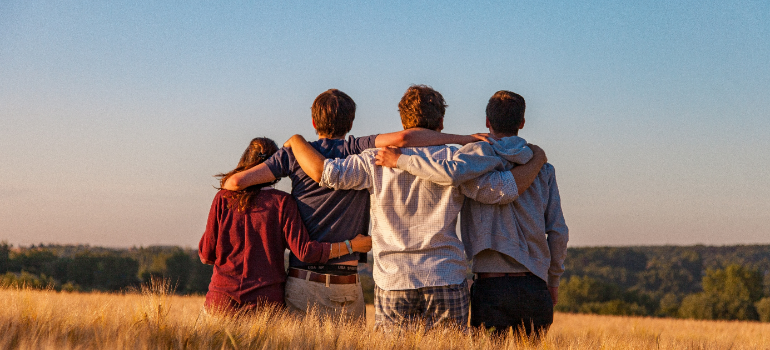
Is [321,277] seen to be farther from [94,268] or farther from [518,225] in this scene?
[94,268]

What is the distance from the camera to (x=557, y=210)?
17.1 feet

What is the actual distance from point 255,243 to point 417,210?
137 centimetres

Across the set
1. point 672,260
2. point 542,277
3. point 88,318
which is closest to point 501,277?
point 542,277

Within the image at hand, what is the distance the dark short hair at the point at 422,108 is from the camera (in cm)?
484

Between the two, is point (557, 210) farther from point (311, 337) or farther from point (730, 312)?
Result: point (730, 312)

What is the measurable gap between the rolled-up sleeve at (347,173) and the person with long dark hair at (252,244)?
0.47 metres

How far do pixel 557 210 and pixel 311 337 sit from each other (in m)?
2.31

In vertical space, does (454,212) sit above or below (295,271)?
above

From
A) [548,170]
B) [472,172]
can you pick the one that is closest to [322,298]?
[472,172]

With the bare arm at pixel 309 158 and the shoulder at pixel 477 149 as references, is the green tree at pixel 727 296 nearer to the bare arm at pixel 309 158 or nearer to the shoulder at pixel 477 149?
the shoulder at pixel 477 149

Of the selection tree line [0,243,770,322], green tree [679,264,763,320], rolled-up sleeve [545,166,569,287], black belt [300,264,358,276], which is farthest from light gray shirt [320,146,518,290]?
green tree [679,264,763,320]

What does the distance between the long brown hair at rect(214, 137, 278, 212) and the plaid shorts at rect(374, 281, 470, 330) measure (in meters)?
1.30

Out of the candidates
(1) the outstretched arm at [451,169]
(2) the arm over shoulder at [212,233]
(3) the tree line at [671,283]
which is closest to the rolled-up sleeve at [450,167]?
(1) the outstretched arm at [451,169]

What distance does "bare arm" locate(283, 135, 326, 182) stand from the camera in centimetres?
474
